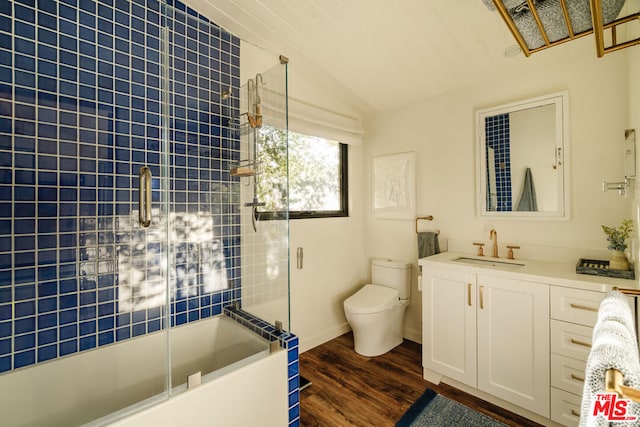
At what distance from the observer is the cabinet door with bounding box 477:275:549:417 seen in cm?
170

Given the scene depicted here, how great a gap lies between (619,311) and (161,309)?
2.03m

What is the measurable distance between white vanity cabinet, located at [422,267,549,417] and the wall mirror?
655 mm

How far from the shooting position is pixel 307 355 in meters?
2.58

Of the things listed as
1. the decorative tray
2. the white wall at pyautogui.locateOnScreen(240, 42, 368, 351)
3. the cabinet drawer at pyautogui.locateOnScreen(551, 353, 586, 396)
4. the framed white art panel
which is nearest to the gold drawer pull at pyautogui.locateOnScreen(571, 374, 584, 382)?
the cabinet drawer at pyautogui.locateOnScreen(551, 353, 586, 396)

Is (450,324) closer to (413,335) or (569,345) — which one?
(569,345)

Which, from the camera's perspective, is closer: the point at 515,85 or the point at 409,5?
the point at 409,5

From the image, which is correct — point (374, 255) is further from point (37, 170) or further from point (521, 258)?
point (37, 170)

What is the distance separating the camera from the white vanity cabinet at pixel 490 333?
5.63 feet

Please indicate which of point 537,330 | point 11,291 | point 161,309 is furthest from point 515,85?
point 11,291

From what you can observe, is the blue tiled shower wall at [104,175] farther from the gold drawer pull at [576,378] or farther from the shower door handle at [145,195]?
the gold drawer pull at [576,378]

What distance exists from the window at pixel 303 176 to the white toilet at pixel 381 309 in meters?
0.75

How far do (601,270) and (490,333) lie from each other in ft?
2.29

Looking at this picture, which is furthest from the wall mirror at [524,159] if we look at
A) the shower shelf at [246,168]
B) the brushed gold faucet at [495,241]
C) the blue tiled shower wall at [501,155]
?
the shower shelf at [246,168]

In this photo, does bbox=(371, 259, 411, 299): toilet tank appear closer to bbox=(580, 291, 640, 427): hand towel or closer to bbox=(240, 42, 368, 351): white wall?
bbox=(240, 42, 368, 351): white wall
